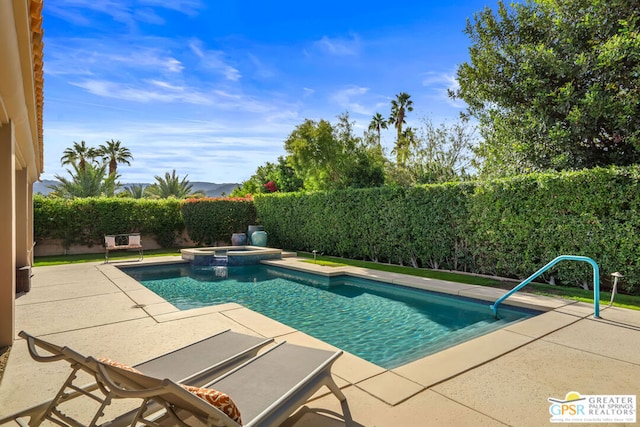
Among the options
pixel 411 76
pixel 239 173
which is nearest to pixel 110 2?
pixel 411 76

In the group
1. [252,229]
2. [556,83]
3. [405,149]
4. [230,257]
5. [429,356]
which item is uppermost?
[556,83]

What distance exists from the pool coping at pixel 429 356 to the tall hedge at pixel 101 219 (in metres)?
8.85

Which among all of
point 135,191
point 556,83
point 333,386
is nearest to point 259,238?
point 556,83

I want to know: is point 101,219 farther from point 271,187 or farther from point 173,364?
point 271,187

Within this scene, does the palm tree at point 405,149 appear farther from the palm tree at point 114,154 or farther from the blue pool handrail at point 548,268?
the palm tree at point 114,154

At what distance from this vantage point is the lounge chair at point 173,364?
6.71ft

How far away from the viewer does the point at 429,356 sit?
4.38 m

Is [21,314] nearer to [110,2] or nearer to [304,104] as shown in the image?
[110,2]

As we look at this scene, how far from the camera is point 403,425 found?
283 centimetres

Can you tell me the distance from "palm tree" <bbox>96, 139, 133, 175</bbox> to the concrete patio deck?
40.1 meters

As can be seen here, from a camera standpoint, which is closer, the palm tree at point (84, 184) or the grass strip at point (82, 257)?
the grass strip at point (82, 257)

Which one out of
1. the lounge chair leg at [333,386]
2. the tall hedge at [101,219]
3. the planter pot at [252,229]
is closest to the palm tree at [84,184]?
the tall hedge at [101,219]

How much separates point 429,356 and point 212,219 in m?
16.2

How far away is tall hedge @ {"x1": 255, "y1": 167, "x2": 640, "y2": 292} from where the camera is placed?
7.73 metres
